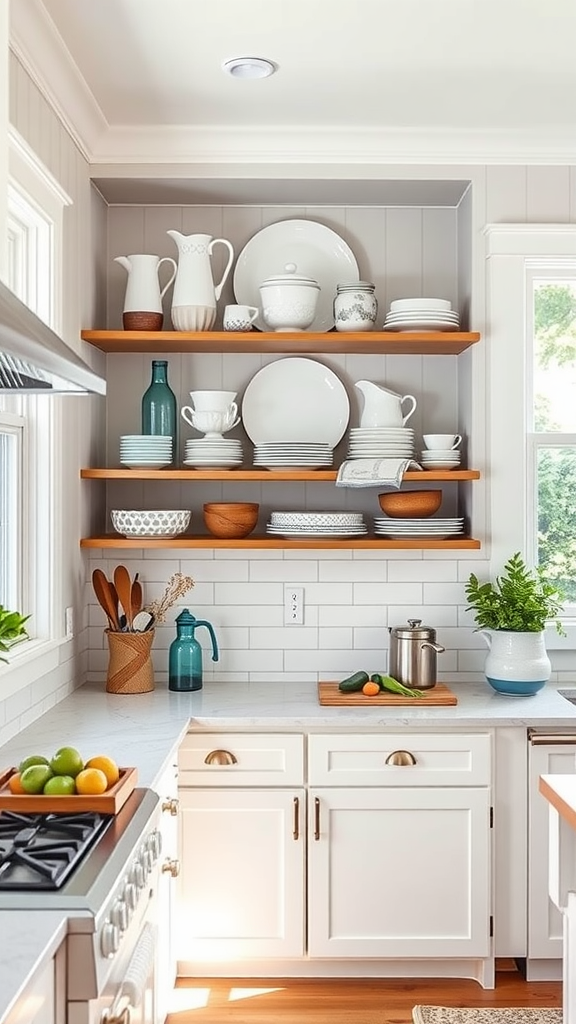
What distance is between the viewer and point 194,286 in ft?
11.8

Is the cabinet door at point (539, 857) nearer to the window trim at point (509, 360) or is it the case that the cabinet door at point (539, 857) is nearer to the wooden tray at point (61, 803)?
the window trim at point (509, 360)

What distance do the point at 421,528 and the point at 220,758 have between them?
1006 millimetres

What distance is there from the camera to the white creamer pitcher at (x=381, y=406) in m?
3.68

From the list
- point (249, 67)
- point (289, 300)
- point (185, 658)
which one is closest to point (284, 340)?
point (289, 300)

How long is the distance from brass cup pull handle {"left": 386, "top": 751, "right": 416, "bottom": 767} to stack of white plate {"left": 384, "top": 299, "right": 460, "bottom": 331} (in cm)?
140

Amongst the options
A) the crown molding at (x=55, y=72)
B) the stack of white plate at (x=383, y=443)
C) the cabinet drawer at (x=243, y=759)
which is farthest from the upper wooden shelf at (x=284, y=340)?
the cabinet drawer at (x=243, y=759)

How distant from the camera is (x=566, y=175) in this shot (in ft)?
12.0

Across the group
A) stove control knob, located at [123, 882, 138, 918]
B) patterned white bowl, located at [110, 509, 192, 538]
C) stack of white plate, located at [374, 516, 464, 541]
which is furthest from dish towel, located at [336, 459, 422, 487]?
stove control knob, located at [123, 882, 138, 918]

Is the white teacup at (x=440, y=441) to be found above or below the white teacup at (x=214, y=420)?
below

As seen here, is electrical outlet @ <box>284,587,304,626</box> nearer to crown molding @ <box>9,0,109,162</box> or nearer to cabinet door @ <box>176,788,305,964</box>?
Result: cabinet door @ <box>176,788,305,964</box>

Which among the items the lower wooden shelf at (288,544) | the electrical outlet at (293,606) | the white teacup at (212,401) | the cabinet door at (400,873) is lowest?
the cabinet door at (400,873)

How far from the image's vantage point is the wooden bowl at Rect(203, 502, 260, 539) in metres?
3.57

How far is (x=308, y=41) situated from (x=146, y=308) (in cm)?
110

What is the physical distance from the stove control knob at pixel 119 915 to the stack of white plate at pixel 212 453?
73.2 inches
